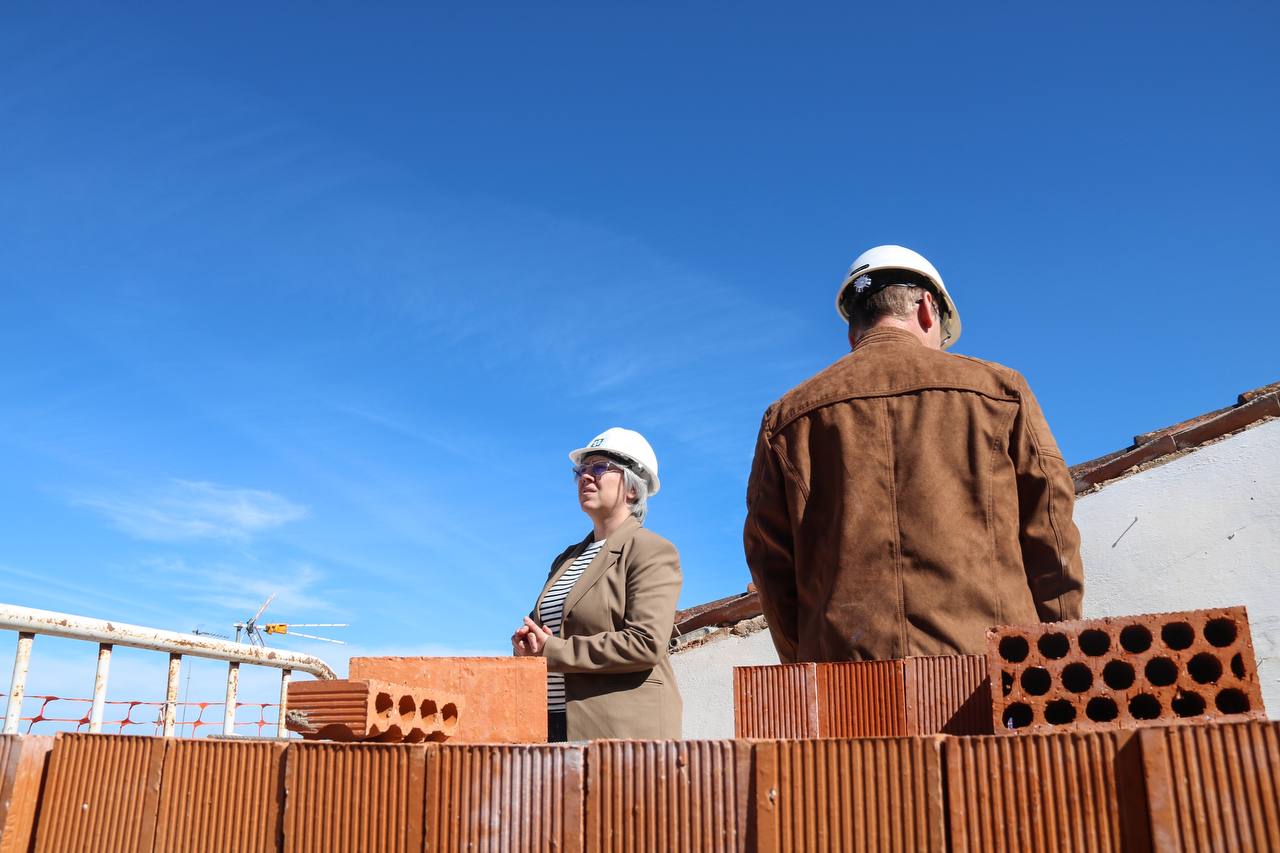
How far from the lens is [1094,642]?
65.6 inches

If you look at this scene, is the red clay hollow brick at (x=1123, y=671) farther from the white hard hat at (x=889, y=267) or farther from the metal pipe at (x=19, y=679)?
the metal pipe at (x=19, y=679)

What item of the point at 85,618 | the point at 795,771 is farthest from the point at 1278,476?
the point at 85,618

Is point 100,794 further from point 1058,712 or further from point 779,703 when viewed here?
point 1058,712

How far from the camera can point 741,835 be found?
1525mm

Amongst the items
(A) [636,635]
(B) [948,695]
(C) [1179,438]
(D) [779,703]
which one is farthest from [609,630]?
(C) [1179,438]

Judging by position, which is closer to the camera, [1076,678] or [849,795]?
[849,795]

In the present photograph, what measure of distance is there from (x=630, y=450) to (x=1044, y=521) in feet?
6.24

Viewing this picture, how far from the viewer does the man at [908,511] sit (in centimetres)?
240

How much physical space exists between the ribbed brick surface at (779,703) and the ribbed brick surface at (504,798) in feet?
1.34

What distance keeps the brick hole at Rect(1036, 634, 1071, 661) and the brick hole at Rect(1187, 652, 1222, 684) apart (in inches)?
6.9

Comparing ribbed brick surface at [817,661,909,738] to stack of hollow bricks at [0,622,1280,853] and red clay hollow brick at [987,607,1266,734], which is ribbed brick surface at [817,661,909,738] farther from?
red clay hollow brick at [987,607,1266,734]

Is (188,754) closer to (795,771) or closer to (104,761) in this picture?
(104,761)

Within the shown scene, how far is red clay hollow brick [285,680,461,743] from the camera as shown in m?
2.14

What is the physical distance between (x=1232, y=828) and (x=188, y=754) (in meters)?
1.60
